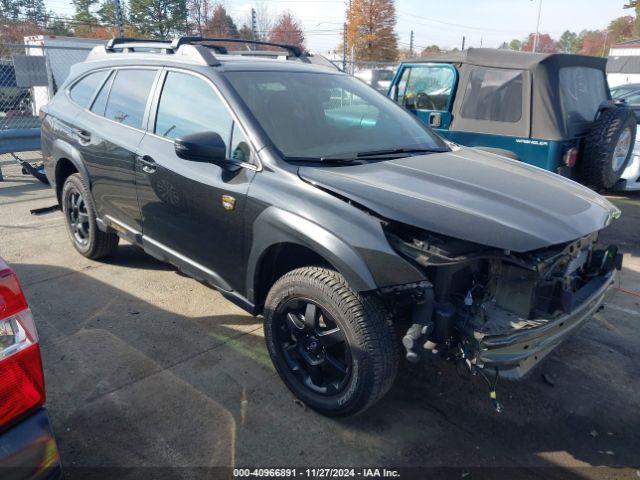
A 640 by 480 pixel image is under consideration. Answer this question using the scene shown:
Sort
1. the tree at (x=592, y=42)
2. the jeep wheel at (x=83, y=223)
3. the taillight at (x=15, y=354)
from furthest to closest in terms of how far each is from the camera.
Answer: the tree at (x=592, y=42), the jeep wheel at (x=83, y=223), the taillight at (x=15, y=354)

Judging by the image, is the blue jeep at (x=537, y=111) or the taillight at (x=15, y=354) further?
the blue jeep at (x=537, y=111)

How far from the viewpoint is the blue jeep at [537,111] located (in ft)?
17.7

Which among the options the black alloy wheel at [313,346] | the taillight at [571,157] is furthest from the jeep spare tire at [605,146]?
the black alloy wheel at [313,346]

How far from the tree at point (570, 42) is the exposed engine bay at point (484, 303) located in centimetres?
10115

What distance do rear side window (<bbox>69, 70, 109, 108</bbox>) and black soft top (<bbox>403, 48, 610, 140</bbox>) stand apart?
3952 millimetres

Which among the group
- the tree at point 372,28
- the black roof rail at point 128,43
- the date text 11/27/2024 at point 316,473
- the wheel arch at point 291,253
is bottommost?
the date text 11/27/2024 at point 316,473

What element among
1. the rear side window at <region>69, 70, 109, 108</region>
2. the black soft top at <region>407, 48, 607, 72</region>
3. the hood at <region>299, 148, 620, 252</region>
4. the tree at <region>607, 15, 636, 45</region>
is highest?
the tree at <region>607, 15, 636, 45</region>

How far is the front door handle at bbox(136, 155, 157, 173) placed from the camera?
3.45 meters

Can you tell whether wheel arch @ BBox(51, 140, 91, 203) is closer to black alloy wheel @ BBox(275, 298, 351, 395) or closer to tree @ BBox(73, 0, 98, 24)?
black alloy wheel @ BBox(275, 298, 351, 395)

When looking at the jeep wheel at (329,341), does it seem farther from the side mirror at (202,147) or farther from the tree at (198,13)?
the tree at (198,13)

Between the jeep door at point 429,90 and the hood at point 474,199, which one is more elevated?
the jeep door at point 429,90

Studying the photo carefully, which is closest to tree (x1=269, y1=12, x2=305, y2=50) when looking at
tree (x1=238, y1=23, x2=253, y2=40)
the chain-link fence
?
tree (x1=238, y1=23, x2=253, y2=40)

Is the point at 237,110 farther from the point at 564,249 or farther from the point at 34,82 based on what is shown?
the point at 34,82

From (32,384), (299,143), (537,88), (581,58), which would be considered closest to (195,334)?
(299,143)
